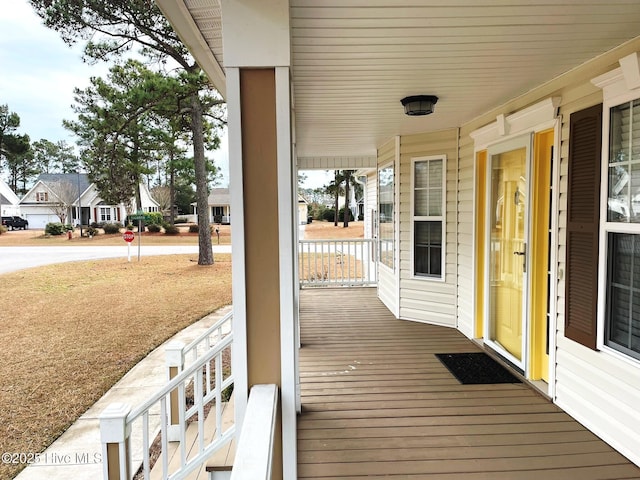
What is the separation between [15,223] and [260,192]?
1436 inches

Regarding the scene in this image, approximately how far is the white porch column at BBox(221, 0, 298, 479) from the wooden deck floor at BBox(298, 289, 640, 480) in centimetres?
90

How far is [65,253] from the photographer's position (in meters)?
18.0

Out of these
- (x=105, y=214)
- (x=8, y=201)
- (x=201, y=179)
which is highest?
(x=8, y=201)

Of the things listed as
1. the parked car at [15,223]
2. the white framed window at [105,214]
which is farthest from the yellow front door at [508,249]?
the parked car at [15,223]

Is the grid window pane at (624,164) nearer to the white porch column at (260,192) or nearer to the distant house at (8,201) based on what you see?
the white porch column at (260,192)

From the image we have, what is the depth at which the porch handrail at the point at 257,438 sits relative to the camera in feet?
3.51

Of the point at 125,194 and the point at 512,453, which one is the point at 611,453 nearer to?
the point at 512,453

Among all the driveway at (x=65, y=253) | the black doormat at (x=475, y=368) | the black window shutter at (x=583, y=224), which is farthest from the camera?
the driveway at (x=65, y=253)

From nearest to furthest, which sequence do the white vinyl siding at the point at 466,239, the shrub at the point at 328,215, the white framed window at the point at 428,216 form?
1. the white vinyl siding at the point at 466,239
2. the white framed window at the point at 428,216
3. the shrub at the point at 328,215

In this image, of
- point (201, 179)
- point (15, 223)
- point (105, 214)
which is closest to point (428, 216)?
point (201, 179)

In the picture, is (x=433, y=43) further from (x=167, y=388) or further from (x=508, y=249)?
(x=167, y=388)

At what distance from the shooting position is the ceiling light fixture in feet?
10.5

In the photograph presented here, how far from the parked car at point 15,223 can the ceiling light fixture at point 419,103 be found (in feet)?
117

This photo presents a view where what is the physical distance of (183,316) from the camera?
9109 millimetres
